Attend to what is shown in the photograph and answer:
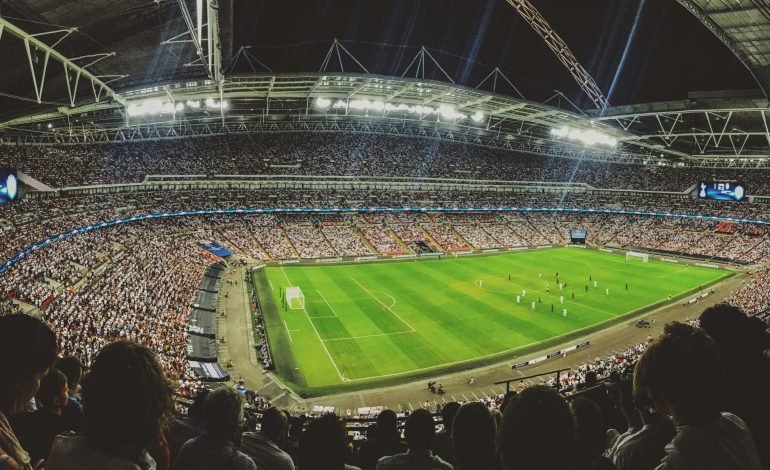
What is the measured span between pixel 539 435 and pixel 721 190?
56110mm

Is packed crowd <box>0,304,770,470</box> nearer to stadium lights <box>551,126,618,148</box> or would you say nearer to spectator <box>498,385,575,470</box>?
spectator <box>498,385,575,470</box>

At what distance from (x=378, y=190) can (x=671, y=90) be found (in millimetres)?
42606

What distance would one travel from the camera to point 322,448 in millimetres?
3549

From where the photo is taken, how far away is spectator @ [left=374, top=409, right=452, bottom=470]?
3988 millimetres

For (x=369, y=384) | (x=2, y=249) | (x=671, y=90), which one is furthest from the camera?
(x=671, y=90)

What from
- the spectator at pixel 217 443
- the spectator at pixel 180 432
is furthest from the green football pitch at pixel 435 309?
Answer: the spectator at pixel 217 443

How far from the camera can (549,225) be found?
7894 centimetres

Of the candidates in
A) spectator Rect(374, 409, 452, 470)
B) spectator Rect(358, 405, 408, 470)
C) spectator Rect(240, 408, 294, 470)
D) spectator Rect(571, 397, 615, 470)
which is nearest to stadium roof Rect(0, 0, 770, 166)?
spectator Rect(240, 408, 294, 470)

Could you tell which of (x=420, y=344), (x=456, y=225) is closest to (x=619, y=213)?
(x=456, y=225)

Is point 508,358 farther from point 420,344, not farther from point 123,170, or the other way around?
point 123,170

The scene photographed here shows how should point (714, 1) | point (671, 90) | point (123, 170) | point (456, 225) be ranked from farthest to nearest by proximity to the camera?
point (456, 225)
point (123, 170)
point (671, 90)
point (714, 1)

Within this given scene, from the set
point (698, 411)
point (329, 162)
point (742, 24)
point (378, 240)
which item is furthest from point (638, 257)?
point (698, 411)

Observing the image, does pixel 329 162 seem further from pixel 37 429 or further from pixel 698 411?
pixel 698 411

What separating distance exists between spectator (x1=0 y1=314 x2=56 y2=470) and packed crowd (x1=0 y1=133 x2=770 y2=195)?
52129 millimetres
